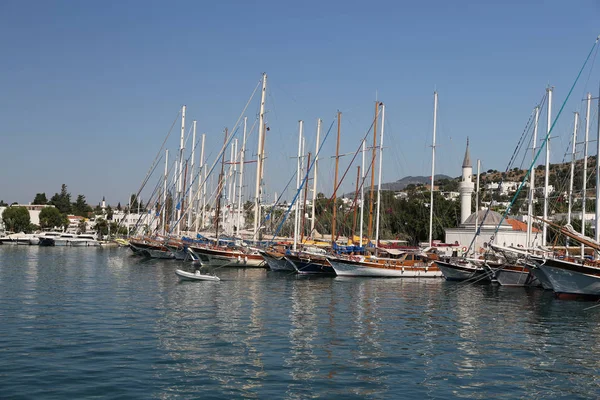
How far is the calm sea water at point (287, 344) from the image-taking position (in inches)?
738

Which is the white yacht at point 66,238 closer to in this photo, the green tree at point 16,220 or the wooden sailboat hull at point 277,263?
the green tree at point 16,220

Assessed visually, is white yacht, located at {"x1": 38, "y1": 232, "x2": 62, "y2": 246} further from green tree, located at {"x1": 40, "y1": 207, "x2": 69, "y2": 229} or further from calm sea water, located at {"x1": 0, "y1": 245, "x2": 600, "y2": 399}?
calm sea water, located at {"x1": 0, "y1": 245, "x2": 600, "y2": 399}

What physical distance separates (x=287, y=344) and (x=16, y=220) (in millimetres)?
158266

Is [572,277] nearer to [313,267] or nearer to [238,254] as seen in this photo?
[313,267]

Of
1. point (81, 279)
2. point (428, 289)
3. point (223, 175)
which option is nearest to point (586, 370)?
point (428, 289)

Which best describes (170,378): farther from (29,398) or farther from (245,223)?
(245,223)

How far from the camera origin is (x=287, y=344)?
80.7 feet

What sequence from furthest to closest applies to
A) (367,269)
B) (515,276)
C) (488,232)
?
(488,232), (367,269), (515,276)

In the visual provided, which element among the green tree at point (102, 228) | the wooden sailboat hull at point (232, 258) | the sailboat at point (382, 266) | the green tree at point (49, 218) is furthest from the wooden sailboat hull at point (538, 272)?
the green tree at point (49, 218)

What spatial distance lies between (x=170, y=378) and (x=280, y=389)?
10.7ft

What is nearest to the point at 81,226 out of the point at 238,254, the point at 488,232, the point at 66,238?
the point at 66,238

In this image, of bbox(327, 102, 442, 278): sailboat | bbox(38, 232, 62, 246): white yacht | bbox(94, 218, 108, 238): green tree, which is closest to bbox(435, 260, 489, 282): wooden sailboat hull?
bbox(327, 102, 442, 278): sailboat

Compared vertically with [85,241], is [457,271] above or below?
above

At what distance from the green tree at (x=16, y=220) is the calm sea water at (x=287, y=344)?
439 feet
